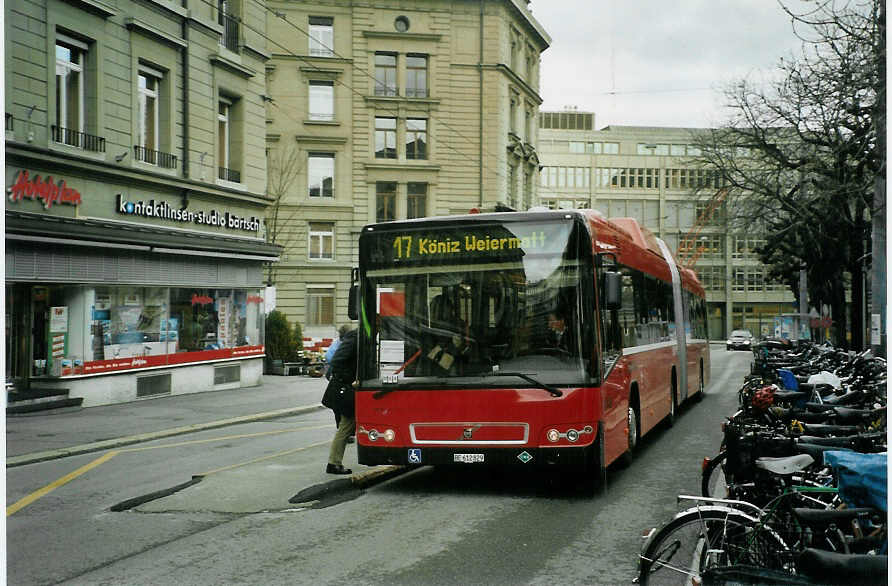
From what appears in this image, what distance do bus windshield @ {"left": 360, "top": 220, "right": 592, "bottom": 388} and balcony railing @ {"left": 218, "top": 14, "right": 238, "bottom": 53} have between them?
16565mm

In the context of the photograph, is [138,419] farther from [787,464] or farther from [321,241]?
[321,241]

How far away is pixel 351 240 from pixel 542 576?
38.6 meters

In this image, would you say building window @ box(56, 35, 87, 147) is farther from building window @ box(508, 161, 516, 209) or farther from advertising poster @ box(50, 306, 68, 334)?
building window @ box(508, 161, 516, 209)

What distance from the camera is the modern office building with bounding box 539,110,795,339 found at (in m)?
81.4

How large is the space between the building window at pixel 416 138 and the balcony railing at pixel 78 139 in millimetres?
26972

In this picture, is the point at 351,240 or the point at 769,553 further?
the point at 351,240

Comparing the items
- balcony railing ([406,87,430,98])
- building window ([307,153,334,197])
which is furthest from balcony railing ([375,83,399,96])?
building window ([307,153,334,197])

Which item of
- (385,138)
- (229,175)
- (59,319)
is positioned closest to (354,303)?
(59,319)

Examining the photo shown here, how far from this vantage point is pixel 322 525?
7957 millimetres

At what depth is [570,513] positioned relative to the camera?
843cm

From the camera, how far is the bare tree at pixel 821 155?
47.0 ft

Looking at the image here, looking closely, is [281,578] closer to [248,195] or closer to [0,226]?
[0,226]

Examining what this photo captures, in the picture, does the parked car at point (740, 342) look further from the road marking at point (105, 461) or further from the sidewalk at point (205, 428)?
the road marking at point (105, 461)

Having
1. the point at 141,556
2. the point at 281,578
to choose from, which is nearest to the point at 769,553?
the point at 281,578
